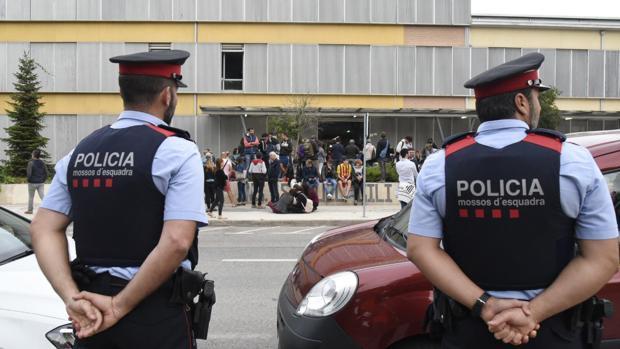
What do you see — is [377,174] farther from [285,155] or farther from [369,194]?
[285,155]

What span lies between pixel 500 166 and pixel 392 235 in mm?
2069

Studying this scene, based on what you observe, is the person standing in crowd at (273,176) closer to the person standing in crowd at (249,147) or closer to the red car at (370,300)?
the person standing in crowd at (249,147)

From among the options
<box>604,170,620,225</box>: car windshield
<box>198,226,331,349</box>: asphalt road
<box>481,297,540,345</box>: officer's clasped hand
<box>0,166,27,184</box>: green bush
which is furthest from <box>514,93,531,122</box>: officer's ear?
<box>0,166,27,184</box>: green bush

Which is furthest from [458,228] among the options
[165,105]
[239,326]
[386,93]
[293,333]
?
[386,93]

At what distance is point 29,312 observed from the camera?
10.3 feet

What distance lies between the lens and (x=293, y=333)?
3494 mm

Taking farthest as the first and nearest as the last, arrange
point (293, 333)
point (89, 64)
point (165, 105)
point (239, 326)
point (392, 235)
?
point (89, 64) < point (239, 326) < point (392, 235) < point (293, 333) < point (165, 105)

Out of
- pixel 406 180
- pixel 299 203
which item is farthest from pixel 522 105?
pixel 299 203

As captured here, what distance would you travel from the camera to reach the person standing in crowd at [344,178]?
19.1 m

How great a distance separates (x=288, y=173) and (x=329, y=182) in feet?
4.65

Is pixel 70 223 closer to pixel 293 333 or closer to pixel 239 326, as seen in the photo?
pixel 293 333

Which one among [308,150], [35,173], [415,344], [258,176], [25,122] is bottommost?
[415,344]

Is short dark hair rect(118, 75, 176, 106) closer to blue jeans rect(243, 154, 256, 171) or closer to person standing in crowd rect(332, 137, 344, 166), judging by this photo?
blue jeans rect(243, 154, 256, 171)

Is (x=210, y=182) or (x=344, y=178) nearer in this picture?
(x=210, y=182)
